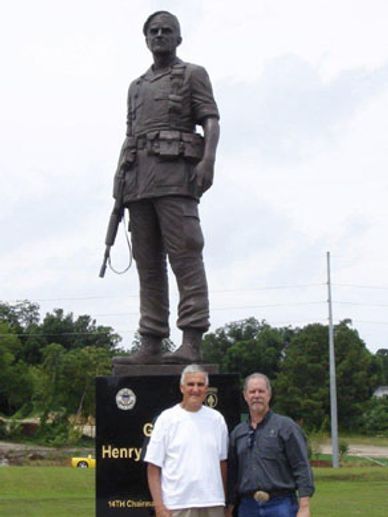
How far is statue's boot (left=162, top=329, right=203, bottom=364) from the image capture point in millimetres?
7176

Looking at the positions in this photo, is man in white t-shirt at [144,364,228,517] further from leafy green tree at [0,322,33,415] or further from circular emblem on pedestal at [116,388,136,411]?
leafy green tree at [0,322,33,415]

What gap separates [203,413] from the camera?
17.6 ft

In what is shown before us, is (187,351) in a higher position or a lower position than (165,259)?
lower

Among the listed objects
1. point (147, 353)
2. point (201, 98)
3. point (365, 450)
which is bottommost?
point (365, 450)

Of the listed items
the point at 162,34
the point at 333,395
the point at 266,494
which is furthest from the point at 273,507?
the point at 333,395

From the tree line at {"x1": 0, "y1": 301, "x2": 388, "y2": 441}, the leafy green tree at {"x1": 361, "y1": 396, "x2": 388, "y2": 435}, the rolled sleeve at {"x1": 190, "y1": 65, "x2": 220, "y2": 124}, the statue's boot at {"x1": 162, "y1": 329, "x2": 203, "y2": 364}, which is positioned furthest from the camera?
the leafy green tree at {"x1": 361, "y1": 396, "x2": 388, "y2": 435}

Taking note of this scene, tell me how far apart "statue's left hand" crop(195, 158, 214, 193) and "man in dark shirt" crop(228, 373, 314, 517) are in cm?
233

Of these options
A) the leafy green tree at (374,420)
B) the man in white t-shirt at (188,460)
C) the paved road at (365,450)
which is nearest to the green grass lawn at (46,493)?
the man in white t-shirt at (188,460)

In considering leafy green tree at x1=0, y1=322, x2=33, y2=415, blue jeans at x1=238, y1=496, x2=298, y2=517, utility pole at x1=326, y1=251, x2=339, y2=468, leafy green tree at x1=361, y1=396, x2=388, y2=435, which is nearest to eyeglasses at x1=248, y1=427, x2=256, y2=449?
blue jeans at x1=238, y1=496, x2=298, y2=517

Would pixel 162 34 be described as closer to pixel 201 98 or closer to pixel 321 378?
pixel 201 98

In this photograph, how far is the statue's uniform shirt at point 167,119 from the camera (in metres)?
7.34

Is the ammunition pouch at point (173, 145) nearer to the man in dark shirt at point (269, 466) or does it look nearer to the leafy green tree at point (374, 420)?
the man in dark shirt at point (269, 466)

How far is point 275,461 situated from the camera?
5242 millimetres

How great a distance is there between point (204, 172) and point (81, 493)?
988 centimetres
